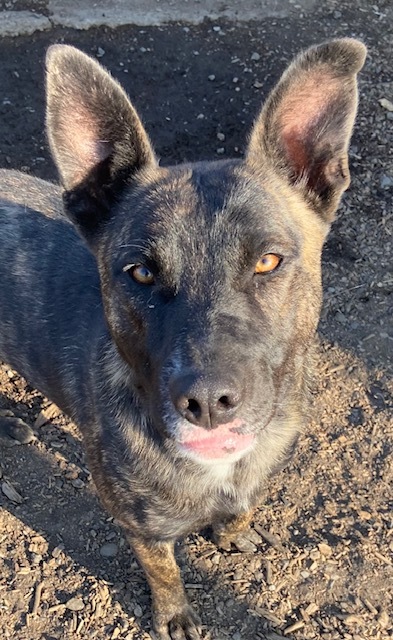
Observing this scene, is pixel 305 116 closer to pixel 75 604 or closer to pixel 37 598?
pixel 75 604

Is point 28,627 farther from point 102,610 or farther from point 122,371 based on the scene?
point 122,371

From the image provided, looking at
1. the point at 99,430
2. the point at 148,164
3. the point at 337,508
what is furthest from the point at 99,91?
the point at 337,508

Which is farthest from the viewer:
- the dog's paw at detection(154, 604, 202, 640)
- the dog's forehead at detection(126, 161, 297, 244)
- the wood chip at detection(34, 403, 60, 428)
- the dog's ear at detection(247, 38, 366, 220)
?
the wood chip at detection(34, 403, 60, 428)

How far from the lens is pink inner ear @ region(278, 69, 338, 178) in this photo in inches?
125

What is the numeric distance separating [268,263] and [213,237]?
0.25m

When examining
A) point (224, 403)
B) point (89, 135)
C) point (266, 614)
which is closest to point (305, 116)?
point (89, 135)

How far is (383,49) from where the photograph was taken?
742 centimetres

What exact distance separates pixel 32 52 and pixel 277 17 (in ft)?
8.51

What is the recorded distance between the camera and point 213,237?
115 inches

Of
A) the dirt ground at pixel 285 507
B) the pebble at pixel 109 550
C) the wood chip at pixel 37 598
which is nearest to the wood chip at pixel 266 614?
the dirt ground at pixel 285 507

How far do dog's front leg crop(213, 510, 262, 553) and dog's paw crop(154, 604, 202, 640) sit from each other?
1.47 ft

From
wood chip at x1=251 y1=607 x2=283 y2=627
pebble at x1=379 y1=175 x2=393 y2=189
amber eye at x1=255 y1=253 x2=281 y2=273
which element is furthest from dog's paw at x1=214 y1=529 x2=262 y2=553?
pebble at x1=379 y1=175 x2=393 y2=189

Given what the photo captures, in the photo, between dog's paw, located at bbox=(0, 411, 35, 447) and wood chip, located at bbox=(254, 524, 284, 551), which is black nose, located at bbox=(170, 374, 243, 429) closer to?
wood chip, located at bbox=(254, 524, 284, 551)

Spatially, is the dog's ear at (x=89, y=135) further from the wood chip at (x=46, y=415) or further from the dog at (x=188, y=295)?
the wood chip at (x=46, y=415)
